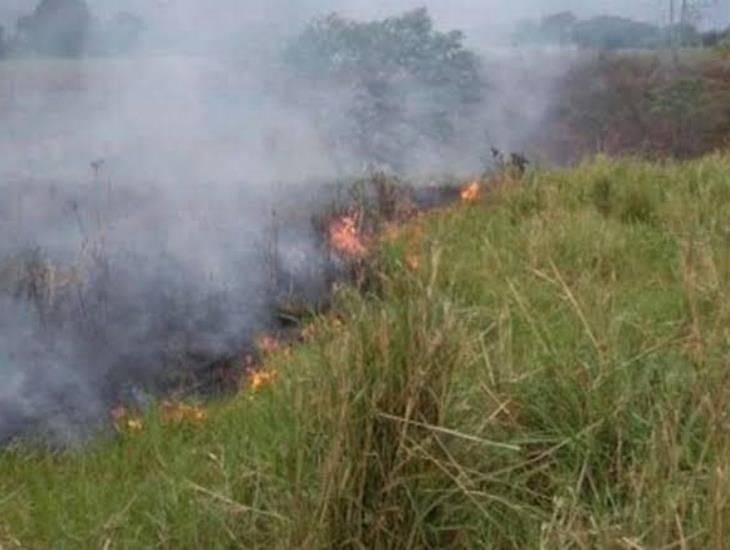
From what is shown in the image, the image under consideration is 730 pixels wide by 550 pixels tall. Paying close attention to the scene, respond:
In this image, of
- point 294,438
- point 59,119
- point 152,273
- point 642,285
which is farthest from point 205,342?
point 59,119

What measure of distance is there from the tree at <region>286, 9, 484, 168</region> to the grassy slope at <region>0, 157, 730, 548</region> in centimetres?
732

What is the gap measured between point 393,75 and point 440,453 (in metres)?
10.1

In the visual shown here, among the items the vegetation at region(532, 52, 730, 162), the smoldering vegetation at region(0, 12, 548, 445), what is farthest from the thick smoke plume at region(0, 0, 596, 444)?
the vegetation at region(532, 52, 730, 162)

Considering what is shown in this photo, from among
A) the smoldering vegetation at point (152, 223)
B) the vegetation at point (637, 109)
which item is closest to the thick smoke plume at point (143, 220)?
the smoldering vegetation at point (152, 223)

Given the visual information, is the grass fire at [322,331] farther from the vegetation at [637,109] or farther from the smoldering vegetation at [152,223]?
the vegetation at [637,109]

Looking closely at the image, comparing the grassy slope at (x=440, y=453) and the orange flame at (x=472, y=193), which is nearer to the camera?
the grassy slope at (x=440, y=453)

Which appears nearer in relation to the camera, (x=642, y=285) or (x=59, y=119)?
(x=642, y=285)

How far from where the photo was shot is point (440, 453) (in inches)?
101

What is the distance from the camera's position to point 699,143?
14727 millimetres

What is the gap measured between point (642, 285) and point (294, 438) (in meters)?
2.34

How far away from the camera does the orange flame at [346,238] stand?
18.7ft

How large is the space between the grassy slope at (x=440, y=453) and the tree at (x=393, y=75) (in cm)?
732

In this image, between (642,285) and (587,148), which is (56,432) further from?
(587,148)

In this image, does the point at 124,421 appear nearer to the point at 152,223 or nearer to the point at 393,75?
the point at 152,223
